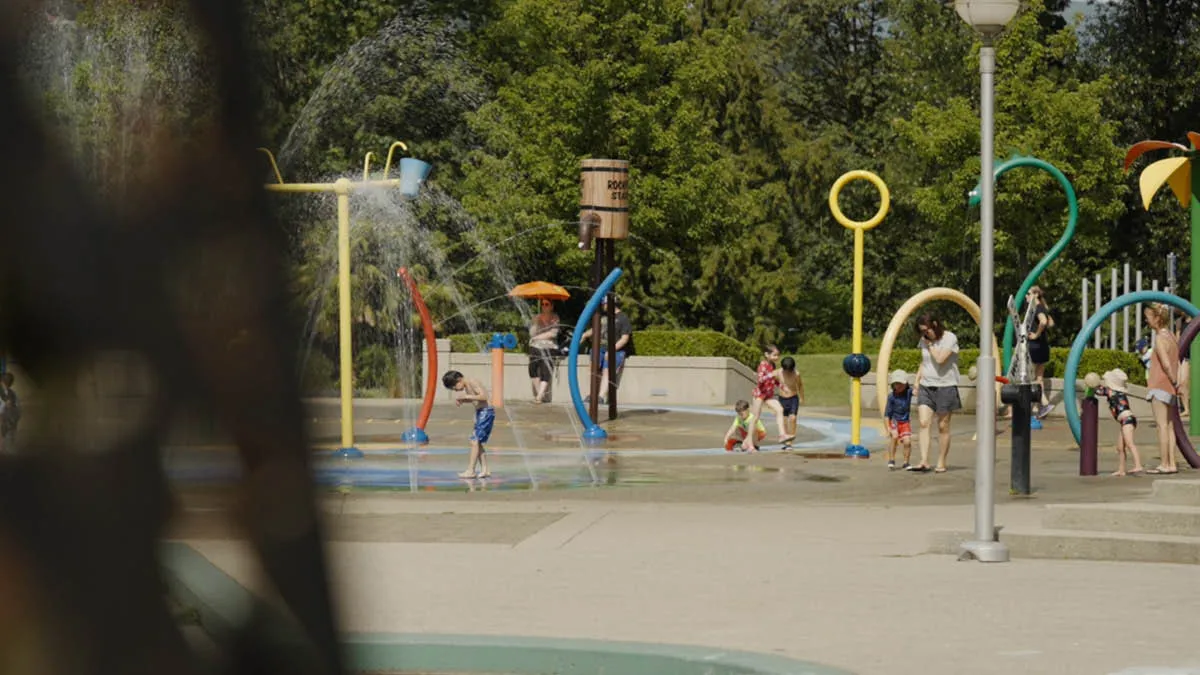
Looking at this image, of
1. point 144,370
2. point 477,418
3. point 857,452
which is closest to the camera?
point 144,370

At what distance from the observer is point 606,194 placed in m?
24.8

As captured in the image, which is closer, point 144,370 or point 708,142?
point 144,370

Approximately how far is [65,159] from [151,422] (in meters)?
0.12

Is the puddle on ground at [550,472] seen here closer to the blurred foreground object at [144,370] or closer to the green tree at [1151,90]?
the blurred foreground object at [144,370]

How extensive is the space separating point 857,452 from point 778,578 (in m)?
10.1

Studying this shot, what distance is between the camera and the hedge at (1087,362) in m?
31.3

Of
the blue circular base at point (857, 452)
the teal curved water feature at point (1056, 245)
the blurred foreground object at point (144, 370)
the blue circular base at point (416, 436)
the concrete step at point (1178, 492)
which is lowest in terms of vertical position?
the blue circular base at point (857, 452)

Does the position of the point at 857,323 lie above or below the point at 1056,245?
below

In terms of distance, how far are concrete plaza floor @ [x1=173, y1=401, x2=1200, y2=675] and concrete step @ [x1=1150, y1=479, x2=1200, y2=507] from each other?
92 cm

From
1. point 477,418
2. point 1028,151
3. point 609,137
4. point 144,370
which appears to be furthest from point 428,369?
point 1028,151

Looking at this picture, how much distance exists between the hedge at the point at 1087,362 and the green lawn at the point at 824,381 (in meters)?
6.61

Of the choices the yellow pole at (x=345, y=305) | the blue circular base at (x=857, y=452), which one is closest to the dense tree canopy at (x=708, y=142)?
the yellow pole at (x=345, y=305)

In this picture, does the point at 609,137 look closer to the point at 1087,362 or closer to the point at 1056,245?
the point at 1087,362

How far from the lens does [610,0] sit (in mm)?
41750
